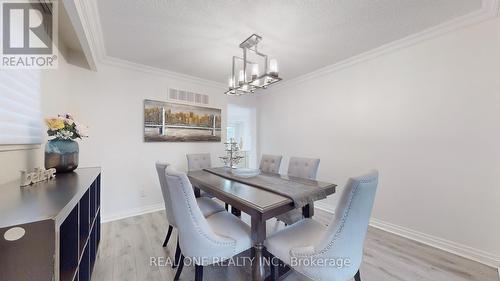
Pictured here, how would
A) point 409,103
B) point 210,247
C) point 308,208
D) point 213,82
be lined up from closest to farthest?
point 210,247 < point 308,208 < point 409,103 < point 213,82

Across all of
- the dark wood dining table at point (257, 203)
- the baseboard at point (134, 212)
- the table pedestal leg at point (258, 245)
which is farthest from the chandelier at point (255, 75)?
the baseboard at point (134, 212)

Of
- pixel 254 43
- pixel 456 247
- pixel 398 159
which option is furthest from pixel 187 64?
pixel 456 247

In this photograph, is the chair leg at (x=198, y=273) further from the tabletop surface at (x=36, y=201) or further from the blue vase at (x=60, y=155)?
the blue vase at (x=60, y=155)

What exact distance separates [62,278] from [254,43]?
2.45m

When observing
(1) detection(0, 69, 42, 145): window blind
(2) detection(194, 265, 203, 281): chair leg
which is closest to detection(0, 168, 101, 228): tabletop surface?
(1) detection(0, 69, 42, 145): window blind

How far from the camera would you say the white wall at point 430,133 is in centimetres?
191

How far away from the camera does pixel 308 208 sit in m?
2.01

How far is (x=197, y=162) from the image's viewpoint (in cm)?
309

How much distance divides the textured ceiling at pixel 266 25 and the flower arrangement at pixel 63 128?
3.80 ft

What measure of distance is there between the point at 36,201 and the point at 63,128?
943mm

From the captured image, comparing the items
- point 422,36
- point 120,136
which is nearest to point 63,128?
point 120,136

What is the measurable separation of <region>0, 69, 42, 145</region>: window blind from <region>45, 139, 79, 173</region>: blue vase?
0.13m

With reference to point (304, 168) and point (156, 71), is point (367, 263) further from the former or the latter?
point (156, 71)

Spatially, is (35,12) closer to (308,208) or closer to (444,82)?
(308,208)
